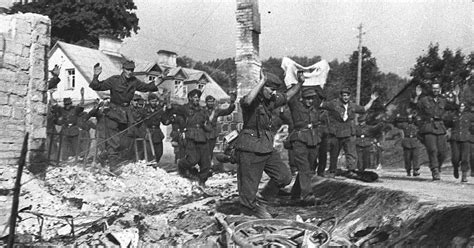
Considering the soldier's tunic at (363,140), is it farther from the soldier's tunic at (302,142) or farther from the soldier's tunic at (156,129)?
the soldier's tunic at (302,142)

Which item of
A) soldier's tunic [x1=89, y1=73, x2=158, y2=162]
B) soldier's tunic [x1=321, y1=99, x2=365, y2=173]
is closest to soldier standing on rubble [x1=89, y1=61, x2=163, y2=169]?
soldier's tunic [x1=89, y1=73, x2=158, y2=162]

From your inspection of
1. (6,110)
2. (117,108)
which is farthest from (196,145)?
(6,110)

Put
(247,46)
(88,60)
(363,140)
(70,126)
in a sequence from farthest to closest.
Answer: (88,60), (247,46), (363,140), (70,126)

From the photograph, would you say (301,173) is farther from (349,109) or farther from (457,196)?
(349,109)

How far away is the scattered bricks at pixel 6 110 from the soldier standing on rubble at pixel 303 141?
4.32 m

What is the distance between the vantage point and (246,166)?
5754 millimetres

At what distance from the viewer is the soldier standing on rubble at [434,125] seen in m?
9.31

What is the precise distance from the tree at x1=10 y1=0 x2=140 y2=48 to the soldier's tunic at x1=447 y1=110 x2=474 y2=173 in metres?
23.6

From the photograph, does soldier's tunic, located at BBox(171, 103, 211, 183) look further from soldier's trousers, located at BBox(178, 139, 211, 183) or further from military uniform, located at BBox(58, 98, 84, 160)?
military uniform, located at BBox(58, 98, 84, 160)

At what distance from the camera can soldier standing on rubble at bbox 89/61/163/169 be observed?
8797mm

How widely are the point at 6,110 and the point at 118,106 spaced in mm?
2236

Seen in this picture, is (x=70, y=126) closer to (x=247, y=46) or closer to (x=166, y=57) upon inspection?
(x=247, y=46)

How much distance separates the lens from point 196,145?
9141 millimetres

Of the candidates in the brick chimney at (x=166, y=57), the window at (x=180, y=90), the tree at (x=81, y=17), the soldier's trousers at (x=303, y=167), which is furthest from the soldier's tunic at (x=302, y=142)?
the tree at (x=81, y=17)
